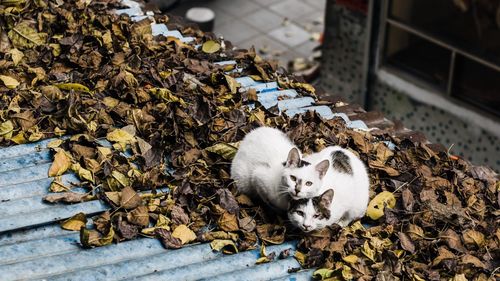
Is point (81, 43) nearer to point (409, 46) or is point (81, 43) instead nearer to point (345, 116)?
point (345, 116)

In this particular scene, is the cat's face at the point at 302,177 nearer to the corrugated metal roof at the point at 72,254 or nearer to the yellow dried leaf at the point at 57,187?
the corrugated metal roof at the point at 72,254

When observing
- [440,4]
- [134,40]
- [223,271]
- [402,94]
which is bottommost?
[402,94]

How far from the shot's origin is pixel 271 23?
16.4 metres

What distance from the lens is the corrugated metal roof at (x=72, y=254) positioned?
487cm

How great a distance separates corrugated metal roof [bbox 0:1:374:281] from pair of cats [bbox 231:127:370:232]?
1.03 feet

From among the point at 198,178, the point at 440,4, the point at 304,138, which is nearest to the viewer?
the point at 198,178

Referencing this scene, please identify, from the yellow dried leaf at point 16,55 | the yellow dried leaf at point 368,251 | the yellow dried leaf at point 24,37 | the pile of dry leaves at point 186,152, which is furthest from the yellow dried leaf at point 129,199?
the yellow dried leaf at point 24,37

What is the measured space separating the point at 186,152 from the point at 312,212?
114 cm

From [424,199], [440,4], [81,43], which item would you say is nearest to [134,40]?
[81,43]

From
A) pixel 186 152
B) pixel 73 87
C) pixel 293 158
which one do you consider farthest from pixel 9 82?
pixel 293 158

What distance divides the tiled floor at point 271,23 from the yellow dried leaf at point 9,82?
30.0ft

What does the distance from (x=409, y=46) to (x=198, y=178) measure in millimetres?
7020

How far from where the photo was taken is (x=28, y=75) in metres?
6.64

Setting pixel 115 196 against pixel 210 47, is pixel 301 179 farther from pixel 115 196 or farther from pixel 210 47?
pixel 210 47
